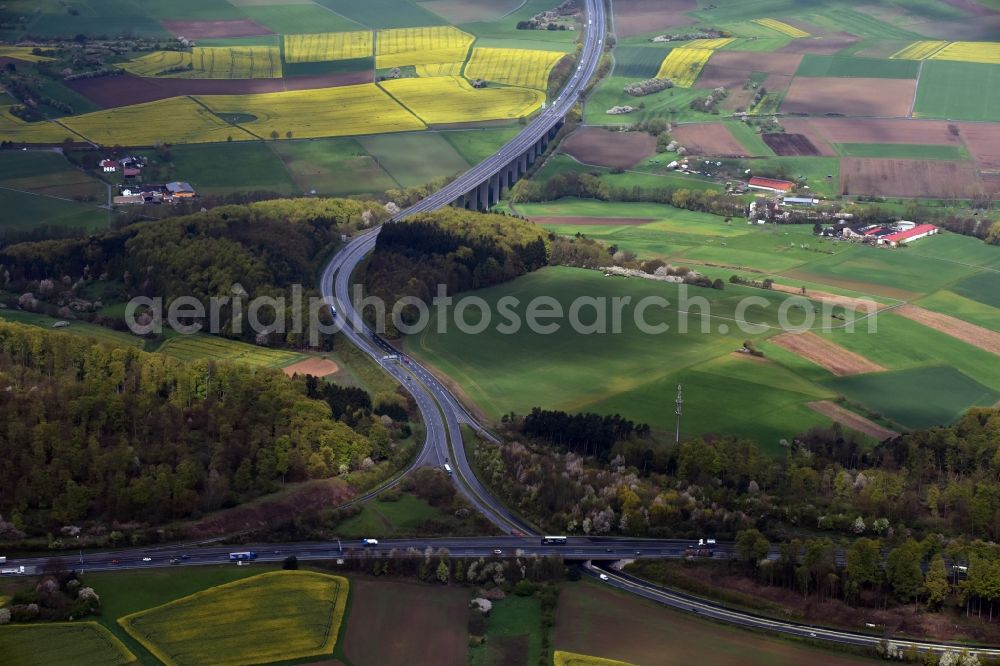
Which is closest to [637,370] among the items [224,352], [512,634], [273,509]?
[224,352]

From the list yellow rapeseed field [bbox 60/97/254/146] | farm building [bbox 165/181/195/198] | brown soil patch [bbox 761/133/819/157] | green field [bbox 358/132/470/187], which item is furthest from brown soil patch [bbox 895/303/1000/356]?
yellow rapeseed field [bbox 60/97/254/146]

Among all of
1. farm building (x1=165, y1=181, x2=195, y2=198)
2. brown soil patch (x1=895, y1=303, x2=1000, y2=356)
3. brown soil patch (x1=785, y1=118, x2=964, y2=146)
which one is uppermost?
brown soil patch (x1=785, y1=118, x2=964, y2=146)

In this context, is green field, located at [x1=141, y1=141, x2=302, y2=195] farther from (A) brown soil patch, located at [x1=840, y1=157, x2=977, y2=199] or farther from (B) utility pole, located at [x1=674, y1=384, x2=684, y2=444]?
(B) utility pole, located at [x1=674, y1=384, x2=684, y2=444]

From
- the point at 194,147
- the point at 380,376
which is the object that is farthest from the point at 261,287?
the point at 194,147

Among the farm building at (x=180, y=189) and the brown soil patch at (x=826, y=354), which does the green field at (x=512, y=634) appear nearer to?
the brown soil patch at (x=826, y=354)

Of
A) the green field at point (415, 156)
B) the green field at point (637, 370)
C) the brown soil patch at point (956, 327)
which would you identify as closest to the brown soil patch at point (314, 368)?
the green field at point (637, 370)

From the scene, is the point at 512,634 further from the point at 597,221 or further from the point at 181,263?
the point at 597,221

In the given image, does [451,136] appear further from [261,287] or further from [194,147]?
[261,287]
